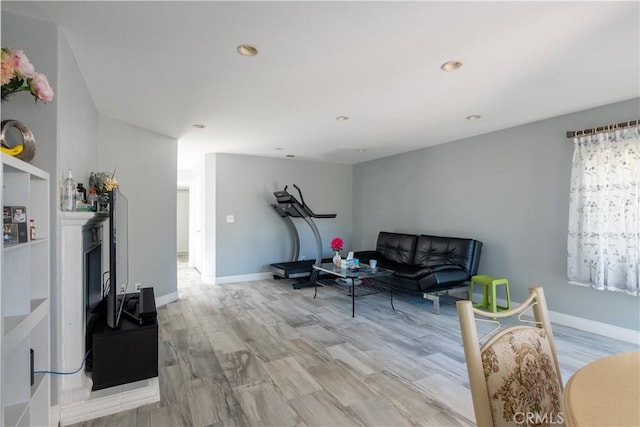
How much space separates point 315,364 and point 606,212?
3.20 m

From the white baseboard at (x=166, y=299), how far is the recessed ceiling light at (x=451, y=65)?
4263 mm

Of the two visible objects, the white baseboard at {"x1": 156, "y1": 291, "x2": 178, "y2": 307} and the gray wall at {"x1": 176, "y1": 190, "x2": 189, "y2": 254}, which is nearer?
the white baseboard at {"x1": 156, "y1": 291, "x2": 178, "y2": 307}

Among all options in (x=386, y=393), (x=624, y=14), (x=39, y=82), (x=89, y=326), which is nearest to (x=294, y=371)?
(x=386, y=393)

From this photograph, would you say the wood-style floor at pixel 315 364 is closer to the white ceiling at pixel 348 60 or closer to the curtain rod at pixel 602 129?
the curtain rod at pixel 602 129

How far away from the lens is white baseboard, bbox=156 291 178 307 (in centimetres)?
412

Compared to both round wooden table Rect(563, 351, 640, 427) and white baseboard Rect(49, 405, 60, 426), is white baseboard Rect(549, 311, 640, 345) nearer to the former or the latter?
round wooden table Rect(563, 351, 640, 427)

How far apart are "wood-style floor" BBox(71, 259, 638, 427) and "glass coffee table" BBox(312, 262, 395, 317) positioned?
13.4 inches

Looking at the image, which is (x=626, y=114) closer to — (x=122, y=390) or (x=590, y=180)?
(x=590, y=180)

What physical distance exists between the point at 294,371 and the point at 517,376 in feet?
5.98

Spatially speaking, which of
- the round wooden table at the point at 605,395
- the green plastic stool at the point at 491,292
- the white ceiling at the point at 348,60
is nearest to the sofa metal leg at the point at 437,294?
the green plastic stool at the point at 491,292

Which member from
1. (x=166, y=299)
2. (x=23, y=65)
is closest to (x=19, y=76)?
(x=23, y=65)

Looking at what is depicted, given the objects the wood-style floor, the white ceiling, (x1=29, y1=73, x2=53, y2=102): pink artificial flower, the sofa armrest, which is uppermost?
the white ceiling

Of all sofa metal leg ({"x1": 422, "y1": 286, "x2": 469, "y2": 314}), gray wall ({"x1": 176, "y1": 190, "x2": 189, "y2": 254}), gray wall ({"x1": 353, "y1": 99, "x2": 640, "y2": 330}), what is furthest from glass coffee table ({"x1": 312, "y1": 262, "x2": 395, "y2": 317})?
gray wall ({"x1": 176, "y1": 190, "x2": 189, "y2": 254})

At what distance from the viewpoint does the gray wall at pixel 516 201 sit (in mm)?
3262
